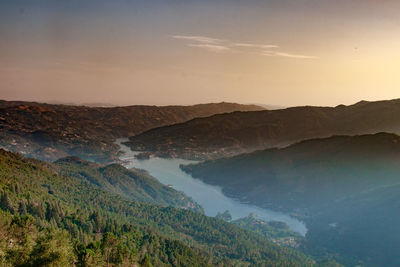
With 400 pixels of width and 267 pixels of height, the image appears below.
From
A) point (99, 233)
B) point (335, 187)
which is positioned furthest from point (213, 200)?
point (99, 233)

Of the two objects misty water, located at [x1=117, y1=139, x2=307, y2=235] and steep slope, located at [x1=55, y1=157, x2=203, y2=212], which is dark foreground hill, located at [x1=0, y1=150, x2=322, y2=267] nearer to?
steep slope, located at [x1=55, y1=157, x2=203, y2=212]

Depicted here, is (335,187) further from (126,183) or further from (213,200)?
(126,183)

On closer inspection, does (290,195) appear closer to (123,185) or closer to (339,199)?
(339,199)

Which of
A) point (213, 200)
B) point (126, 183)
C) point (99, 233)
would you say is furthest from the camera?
point (213, 200)

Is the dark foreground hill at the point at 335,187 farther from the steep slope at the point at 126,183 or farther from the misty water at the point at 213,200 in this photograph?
the steep slope at the point at 126,183

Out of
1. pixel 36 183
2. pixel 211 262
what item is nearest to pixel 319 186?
pixel 211 262

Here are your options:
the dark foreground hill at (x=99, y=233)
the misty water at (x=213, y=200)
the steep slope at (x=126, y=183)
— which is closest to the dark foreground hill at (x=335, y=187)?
the misty water at (x=213, y=200)

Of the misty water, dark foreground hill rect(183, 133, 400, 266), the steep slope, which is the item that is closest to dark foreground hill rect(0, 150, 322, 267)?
dark foreground hill rect(183, 133, 400, 266)
